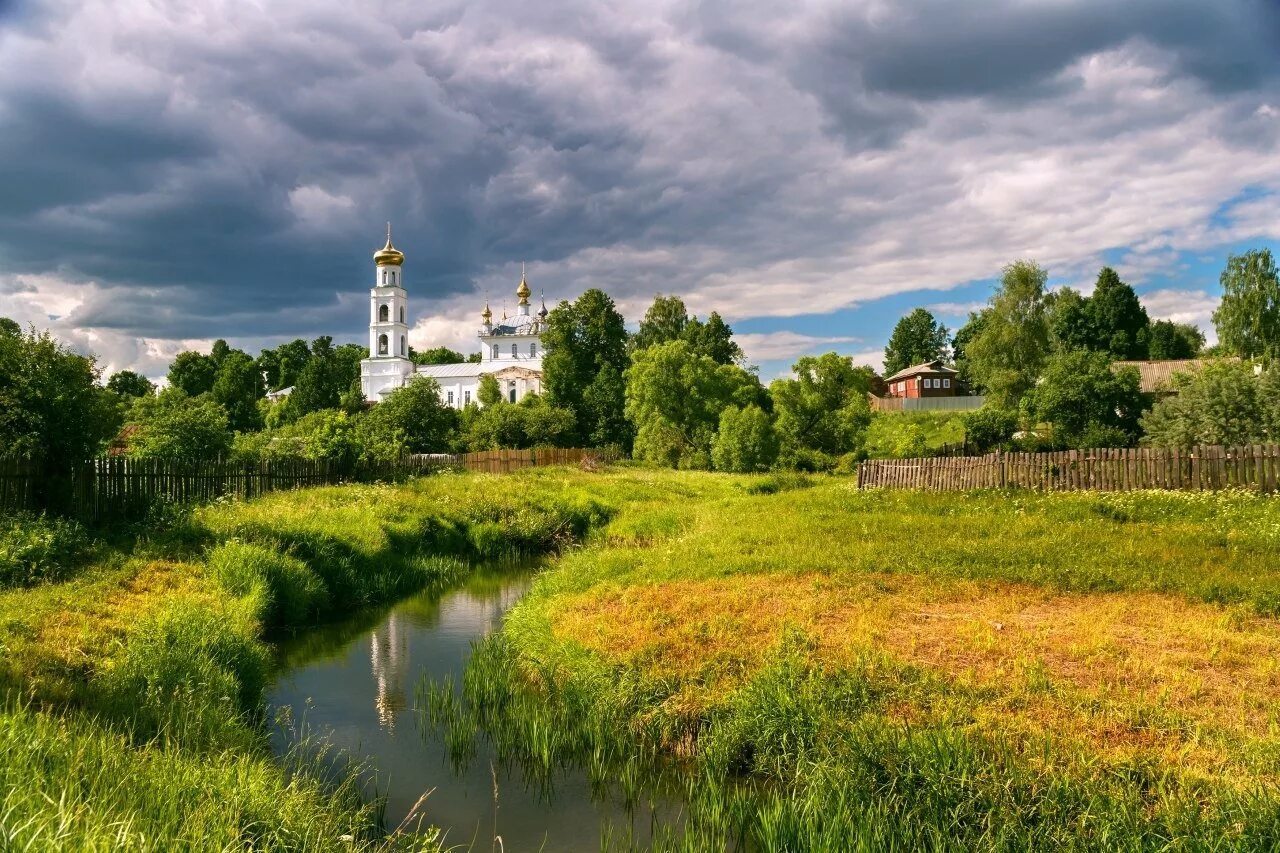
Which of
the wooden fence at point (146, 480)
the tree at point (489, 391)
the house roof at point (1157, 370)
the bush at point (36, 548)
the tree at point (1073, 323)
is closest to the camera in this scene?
→ the bush at point (36, 548)

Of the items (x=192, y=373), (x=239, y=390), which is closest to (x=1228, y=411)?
(x=239, y=390)

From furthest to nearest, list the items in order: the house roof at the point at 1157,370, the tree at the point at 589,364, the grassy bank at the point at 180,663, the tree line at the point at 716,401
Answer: the tree at the point at 589,364, the house roof at the point at 1157,370, the tree line at the point at 716,401, the grassy bank at the point at 180,663

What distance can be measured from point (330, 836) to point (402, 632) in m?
7.56

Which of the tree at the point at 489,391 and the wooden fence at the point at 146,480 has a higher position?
the tree at the point at 489,391

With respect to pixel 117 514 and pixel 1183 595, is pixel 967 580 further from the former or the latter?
pixel 117 514

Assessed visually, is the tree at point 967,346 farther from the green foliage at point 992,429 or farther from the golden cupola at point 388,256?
the golden cupola at point 388,256

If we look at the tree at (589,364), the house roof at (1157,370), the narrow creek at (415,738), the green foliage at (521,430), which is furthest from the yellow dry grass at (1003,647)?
the house roof at (1157,370)

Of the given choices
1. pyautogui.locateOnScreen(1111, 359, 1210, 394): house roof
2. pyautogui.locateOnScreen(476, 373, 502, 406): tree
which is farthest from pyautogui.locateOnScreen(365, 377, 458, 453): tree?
pyautogui.locateOnScreen(1111, 359, 1210, 394): house roof

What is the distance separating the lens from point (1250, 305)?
5234 centimetres

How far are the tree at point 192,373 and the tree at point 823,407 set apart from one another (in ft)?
283

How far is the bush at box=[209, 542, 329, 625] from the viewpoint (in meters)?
11.9

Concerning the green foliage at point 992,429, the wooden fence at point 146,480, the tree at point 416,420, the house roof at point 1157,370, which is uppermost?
the house roof at point 1157,370

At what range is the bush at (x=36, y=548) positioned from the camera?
1108cm

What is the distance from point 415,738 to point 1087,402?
40.8 meters
